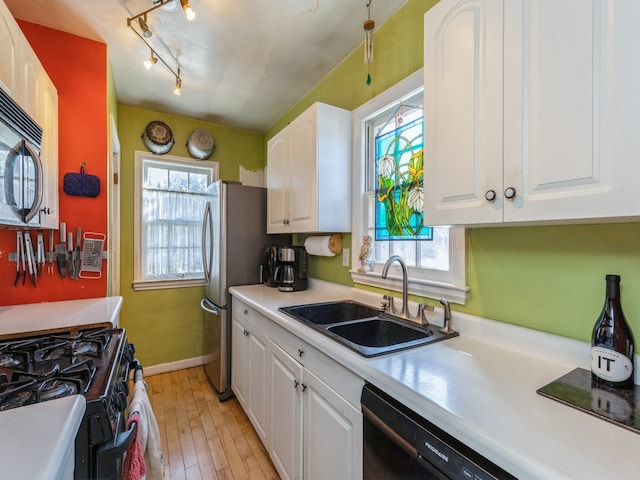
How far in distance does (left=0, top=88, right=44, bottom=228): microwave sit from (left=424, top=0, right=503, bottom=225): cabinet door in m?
1.43

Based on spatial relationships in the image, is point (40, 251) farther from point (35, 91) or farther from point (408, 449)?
point (408, 449)

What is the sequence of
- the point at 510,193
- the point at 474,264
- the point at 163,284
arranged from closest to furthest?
the point at 510,193 → the point at 474,264 → the point at 163,284

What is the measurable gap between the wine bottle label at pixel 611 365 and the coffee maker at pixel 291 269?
1.75 m

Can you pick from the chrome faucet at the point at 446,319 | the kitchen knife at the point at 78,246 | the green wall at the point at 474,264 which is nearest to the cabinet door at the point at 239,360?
the green wall at the point at 474,264

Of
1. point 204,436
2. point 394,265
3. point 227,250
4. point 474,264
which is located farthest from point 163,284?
point 474,264

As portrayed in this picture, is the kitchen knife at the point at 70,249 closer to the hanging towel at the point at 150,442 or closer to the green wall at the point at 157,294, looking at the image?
the green wall at the point at 157,294

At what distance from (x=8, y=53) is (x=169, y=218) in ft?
6.16

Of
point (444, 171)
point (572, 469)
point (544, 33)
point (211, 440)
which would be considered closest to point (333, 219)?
point (444, 171)

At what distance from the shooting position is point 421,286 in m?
1.48

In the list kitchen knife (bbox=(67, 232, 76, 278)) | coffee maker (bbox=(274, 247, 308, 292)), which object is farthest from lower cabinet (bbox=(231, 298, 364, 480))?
kitchen knife (bbox=(67, 232, 76, 278))

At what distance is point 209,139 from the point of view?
3064 millimetres

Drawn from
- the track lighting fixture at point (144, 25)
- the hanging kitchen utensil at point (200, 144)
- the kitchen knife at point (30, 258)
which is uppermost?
the track lighting fixture at point (144, 25)

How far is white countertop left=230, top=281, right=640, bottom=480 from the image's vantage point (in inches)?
22.2

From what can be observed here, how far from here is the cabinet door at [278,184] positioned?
7.34 feet
